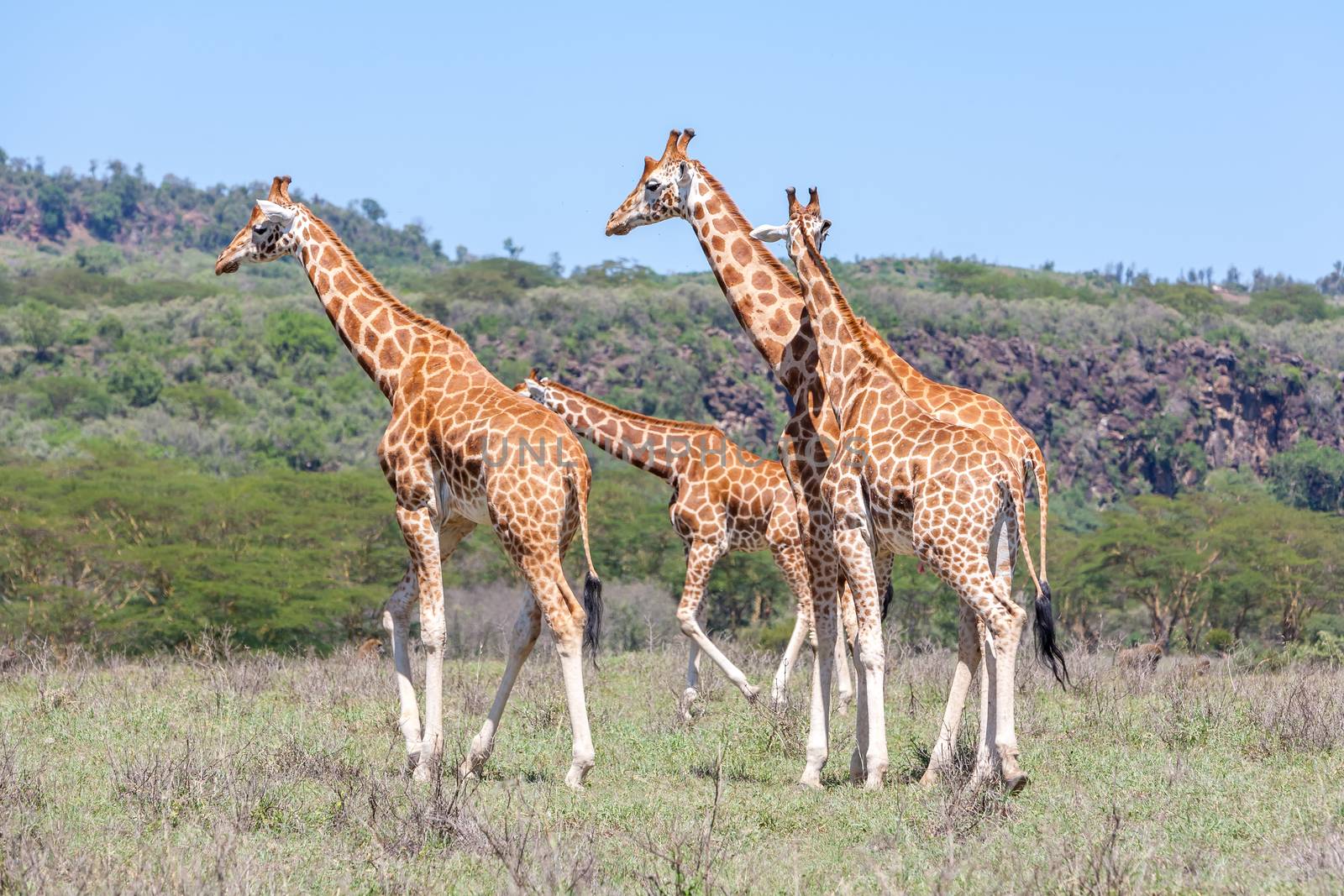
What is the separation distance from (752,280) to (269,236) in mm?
2991

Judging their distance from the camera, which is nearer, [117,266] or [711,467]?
[711,467]

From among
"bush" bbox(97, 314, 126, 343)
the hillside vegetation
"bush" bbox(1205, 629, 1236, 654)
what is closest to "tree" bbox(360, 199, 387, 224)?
the hillside vegetation

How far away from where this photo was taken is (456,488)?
26.4ft

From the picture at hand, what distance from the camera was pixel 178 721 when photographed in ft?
31.0

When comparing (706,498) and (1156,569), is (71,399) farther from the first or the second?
(706,498)

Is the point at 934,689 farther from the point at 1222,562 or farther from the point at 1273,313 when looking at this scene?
the point at 1273,313

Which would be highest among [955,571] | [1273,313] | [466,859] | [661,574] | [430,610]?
[1273,313]

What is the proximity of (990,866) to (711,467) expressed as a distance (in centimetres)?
596

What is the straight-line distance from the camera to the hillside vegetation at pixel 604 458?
22.7m

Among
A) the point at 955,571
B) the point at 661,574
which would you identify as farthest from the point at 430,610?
the point at 661,574

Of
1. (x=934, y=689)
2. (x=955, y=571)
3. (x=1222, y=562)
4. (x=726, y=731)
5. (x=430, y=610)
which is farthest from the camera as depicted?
(x=1222, y=562)

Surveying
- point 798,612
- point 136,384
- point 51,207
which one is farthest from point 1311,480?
point 51,207

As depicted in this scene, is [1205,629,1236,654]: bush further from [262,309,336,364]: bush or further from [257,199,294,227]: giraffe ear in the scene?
[262,309,336,364]: bush

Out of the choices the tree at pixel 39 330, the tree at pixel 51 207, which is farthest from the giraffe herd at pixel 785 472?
the tree at pixel 51 207
